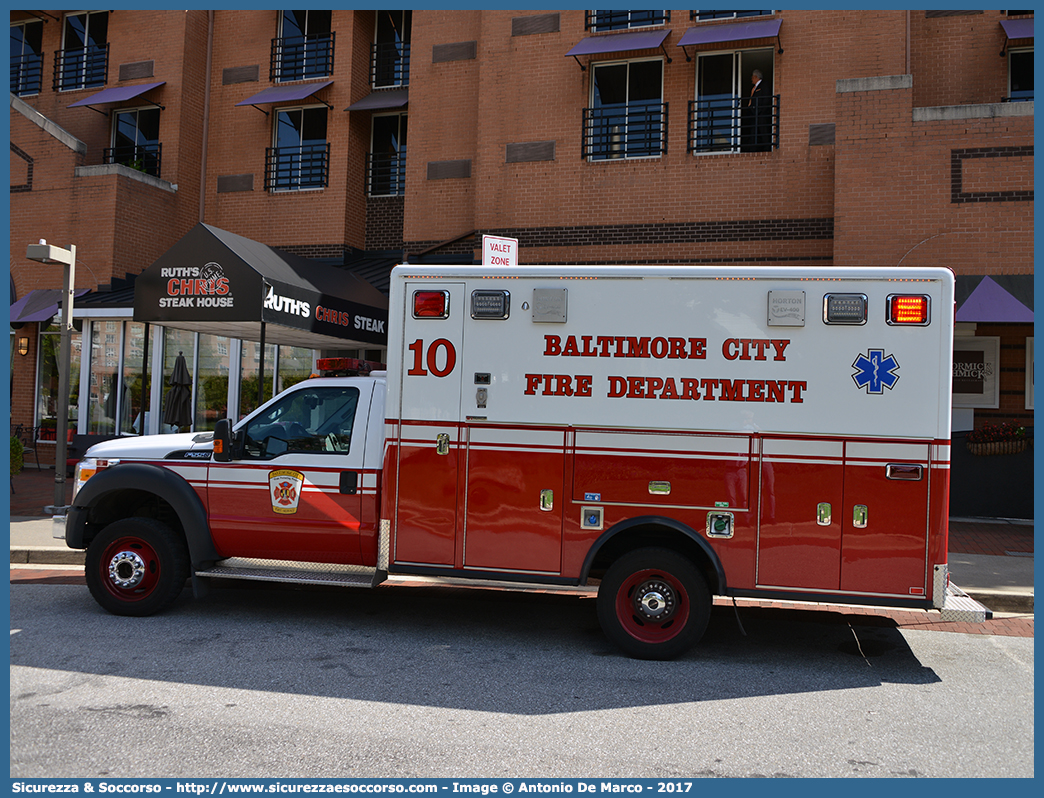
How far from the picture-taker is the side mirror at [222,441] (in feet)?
21.2

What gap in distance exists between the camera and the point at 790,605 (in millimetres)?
7617

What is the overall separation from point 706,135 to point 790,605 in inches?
348

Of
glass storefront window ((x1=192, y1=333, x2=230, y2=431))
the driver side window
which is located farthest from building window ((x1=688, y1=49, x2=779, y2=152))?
glass storefront window ((x1=192, y1=333, x2=230, y2=431))

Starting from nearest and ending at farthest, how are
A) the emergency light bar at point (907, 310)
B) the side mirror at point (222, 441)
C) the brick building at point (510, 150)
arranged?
the emergency light bar at point (907, 310), the side mirror at point (222, 441), the brick building at point (510, 150)

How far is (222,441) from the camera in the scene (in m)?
6.46

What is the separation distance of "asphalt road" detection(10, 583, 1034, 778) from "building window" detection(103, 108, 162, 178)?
13698 mm

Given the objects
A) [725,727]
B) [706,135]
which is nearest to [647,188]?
[706,135]

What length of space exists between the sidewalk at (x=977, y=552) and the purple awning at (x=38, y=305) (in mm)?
5411

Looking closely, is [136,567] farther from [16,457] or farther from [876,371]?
[16,457]

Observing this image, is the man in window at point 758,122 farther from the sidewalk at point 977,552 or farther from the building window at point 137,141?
the building window at point 137,141

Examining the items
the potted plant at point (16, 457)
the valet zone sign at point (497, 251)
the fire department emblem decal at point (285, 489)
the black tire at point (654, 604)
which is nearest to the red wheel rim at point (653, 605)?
the black tire at point (654, 604)

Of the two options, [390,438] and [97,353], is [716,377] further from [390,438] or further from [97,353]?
[97,353]

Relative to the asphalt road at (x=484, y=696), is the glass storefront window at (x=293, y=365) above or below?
above

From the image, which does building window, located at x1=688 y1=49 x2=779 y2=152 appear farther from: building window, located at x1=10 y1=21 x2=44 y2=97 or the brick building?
building window, located at x1=10 y1=21 x2=44 y2=97
